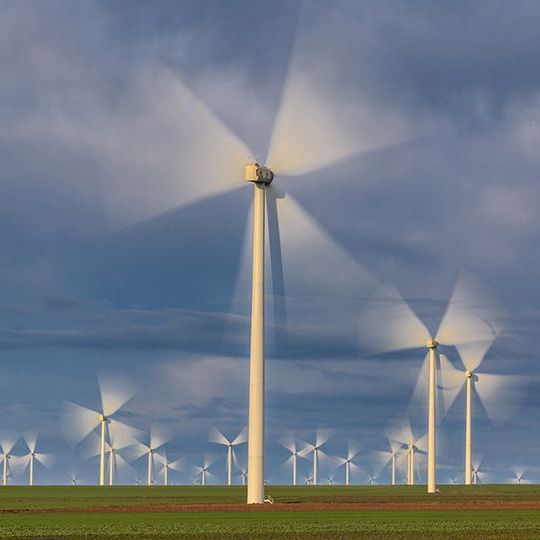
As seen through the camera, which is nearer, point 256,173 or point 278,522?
point 278,522

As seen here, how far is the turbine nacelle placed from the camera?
76.3 meters

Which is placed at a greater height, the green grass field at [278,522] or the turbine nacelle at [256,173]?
the turbine nacelle at [256,173]

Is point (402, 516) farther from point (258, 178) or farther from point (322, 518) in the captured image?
point (258, 178)

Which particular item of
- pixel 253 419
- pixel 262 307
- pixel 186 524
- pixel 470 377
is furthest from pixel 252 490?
pixel 470 377

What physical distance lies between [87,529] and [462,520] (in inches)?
742

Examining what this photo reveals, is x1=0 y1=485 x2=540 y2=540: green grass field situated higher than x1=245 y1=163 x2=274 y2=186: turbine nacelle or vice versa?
x1=245 y1=163 x2=274 y2=186: turbine nacelle

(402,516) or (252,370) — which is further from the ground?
(252,370)

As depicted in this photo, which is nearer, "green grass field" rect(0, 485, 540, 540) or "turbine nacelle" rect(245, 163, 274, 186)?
"green grass field" rect(0, 485, 540, 540)

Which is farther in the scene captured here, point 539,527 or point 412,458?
point 412,458

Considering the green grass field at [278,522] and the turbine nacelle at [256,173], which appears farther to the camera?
the turbine nacelle at [256,173]

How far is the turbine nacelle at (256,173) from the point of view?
76.3 meters

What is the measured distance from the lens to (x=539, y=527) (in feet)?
182

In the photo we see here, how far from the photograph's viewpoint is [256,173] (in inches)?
3004

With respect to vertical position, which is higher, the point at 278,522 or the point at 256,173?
the point at 256,173
